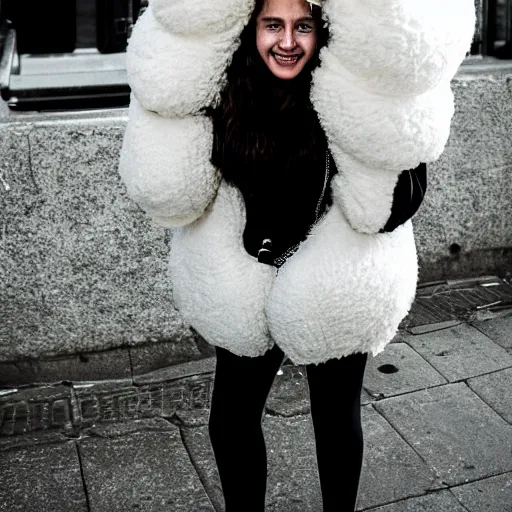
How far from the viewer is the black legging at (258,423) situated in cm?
250

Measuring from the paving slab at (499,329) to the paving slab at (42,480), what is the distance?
83.8 inches

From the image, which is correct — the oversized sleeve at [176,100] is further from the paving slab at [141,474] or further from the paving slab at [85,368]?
the paving slab at [85,368]

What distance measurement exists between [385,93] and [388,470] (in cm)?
177

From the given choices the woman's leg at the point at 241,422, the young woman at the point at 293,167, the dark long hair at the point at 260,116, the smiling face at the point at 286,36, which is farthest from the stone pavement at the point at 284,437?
the smiling face at the point at 286,36

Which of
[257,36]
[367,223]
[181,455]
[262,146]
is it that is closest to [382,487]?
[181,455]

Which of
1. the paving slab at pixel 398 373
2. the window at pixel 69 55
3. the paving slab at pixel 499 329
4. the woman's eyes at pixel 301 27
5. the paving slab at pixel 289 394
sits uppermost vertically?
the woman's eyes at pixel 301 27

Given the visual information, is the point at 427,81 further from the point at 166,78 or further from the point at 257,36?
the point at 166,78

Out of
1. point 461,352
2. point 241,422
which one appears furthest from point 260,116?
point 461,352

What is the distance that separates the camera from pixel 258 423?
8.57 feet

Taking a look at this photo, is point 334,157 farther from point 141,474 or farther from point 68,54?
point 68,54

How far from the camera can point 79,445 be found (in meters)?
3.58

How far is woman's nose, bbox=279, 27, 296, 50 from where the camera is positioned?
2.13 metres

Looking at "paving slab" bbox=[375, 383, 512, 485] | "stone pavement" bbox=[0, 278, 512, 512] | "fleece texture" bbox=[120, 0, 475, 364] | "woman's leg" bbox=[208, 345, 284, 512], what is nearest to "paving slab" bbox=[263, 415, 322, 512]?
"stone pavement" bbox=[0, 278, 512, 512]

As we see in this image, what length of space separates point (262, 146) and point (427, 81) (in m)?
0.45
